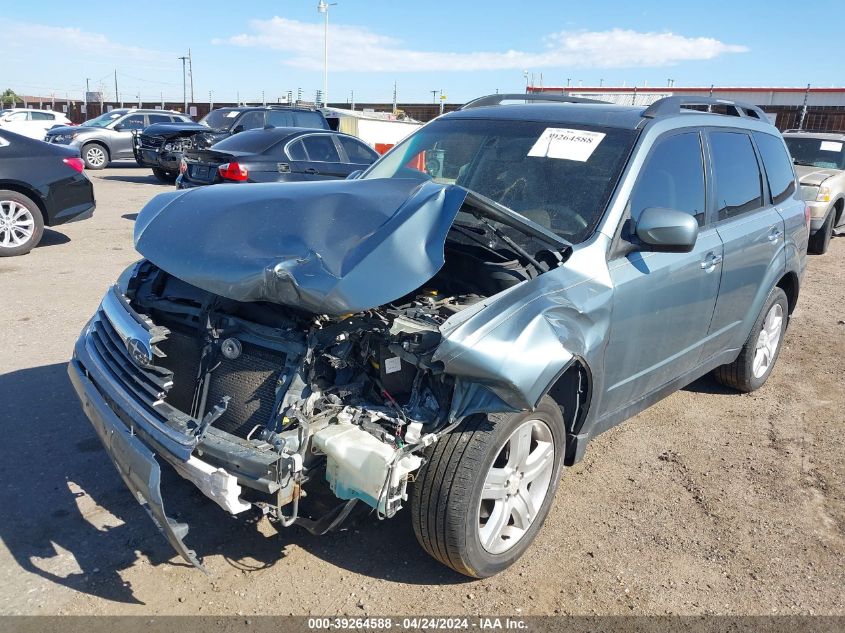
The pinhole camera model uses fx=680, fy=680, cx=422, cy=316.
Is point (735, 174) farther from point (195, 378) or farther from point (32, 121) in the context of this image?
point (32, 121)

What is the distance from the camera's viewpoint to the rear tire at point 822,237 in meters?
11.2

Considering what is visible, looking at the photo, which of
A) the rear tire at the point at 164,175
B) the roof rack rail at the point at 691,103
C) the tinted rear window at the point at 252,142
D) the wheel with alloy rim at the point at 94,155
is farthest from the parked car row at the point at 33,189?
the wheel with alloy rim at the point at 94,155

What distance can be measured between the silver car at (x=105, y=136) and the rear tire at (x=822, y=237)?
1753 centimetres

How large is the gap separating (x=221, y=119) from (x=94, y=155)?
4.44m

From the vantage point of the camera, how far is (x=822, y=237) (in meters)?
11.3

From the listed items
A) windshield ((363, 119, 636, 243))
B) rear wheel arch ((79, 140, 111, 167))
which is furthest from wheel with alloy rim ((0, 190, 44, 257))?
rear wheel arch ((79, 140, 111, 167))

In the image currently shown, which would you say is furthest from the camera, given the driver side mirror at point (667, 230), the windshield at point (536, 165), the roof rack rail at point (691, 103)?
the roof rack rail at point (691, 103)

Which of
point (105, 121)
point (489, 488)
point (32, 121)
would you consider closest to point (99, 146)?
point (105, 121)

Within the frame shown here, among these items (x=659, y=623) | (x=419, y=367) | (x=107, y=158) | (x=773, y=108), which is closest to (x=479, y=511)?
(x=419, y=367)

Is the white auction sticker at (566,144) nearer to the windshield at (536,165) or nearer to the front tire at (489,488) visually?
the windshield at (536,165)

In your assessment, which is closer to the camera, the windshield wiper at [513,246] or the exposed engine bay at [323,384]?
the exposed engine bay at [323,384]

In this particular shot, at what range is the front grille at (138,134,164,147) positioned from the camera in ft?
51.7

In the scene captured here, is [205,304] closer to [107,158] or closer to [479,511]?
[479,511]

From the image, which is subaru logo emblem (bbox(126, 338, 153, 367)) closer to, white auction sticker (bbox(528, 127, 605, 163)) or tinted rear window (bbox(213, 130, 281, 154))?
white auction sticker (bbox(528, 127, 605, 163))
